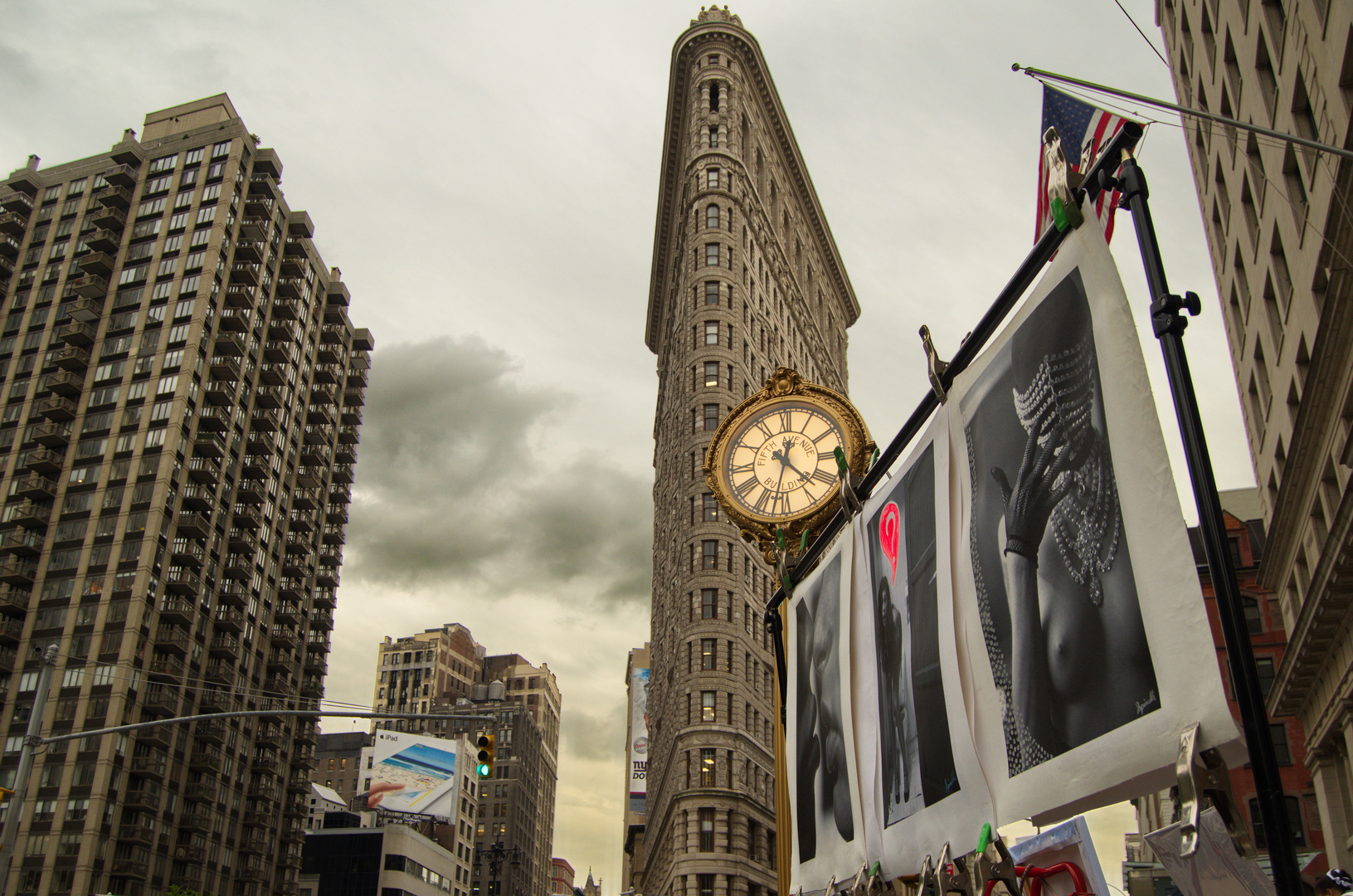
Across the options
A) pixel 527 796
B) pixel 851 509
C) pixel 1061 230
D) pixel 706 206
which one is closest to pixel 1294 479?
pixel 851 509

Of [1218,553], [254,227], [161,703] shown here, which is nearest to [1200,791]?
[1218,553]

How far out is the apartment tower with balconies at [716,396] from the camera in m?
66.9

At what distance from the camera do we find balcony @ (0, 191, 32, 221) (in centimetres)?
9975

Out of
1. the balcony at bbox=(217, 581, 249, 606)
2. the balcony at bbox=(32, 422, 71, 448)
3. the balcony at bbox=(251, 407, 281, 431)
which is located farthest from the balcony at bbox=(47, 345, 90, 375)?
the balcony at bbox=(217, 581, 249, 606)

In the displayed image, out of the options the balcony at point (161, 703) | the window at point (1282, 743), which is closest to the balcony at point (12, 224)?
the balcony at point (161, 703)

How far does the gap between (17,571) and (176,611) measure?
1228 cm

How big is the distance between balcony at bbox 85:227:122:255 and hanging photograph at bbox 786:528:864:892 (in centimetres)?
10072

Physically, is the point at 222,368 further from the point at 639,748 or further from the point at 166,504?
the point at 639,748

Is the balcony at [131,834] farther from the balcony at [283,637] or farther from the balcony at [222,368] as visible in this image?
the balcony at [222,368]

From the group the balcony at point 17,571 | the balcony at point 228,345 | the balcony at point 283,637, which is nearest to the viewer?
the balcony at point 17,571

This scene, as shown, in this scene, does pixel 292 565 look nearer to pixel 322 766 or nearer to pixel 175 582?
pixel 175 582

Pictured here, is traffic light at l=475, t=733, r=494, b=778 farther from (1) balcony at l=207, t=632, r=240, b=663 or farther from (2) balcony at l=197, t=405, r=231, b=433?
(2) balcony at l=197, t=405, r=231, b=433

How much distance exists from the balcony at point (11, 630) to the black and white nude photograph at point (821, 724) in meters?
85.7

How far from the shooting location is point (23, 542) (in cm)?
8169
